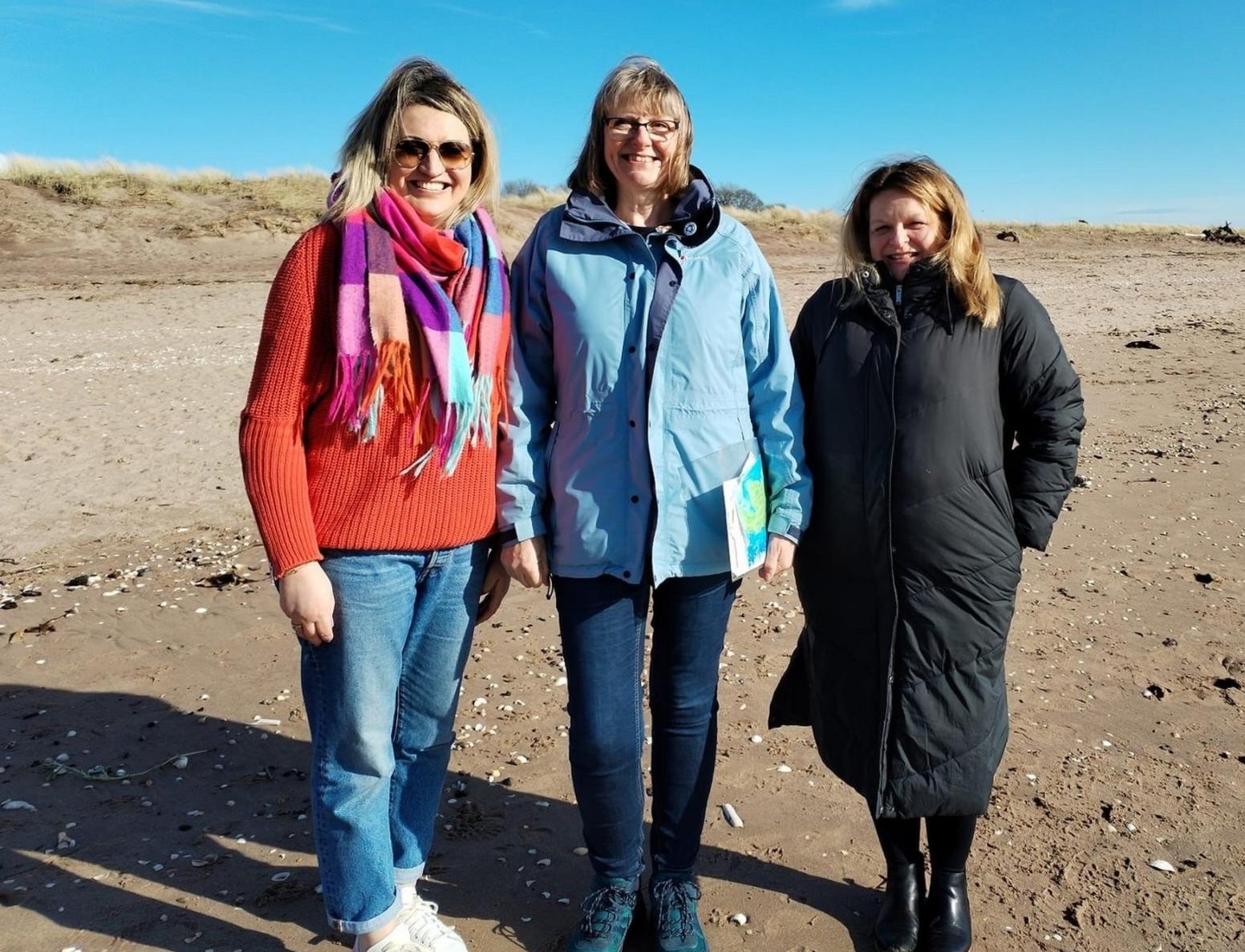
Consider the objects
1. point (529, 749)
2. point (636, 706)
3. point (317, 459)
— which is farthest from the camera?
point (529, 749)

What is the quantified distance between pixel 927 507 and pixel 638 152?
46.5 inches

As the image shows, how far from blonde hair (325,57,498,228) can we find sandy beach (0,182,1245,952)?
213 centimetres

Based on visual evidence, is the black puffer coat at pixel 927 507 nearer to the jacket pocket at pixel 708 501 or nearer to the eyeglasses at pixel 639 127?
the jacket pocket at pixel 708 501

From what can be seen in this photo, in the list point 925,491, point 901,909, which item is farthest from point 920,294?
point 901,909

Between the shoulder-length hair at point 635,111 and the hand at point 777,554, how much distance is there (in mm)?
959

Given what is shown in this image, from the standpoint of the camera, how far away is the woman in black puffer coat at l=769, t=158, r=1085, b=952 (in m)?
2.62

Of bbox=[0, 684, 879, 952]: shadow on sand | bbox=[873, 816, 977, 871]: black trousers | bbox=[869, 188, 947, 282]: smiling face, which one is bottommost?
bbox=[0, 684, 879, 952]: shadow on sand

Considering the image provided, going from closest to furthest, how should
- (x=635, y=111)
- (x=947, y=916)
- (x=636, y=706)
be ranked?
(x=635, y=111) → (x=636, y=706) → (x=947, y=916)

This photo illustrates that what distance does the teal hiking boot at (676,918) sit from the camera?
2.76 m

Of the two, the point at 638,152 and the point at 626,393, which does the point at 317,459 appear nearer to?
the point at 626,393

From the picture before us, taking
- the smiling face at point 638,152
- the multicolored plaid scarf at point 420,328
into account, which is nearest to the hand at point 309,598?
the multicolored plaid scarf at point 420,328

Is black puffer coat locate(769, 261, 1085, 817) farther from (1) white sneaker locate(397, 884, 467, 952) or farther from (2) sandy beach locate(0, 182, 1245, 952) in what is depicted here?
(1) white sneaker locate(397, 884, 467, 952)

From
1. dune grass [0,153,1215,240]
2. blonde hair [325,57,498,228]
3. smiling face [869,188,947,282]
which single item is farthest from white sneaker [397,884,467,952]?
dune grass [0,153,1215,240]

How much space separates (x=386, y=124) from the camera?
2408 mm
